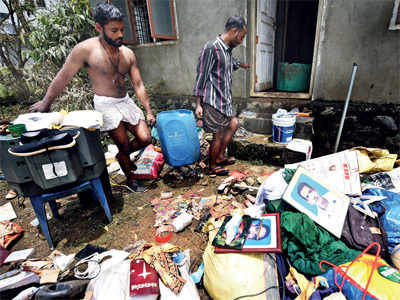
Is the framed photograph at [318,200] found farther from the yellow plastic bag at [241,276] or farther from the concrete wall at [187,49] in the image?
the concrete wall at [187,49]

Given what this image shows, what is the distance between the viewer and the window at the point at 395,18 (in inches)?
117

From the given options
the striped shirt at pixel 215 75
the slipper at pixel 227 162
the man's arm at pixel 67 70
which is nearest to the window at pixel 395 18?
the striped shirt at pixel 215 75

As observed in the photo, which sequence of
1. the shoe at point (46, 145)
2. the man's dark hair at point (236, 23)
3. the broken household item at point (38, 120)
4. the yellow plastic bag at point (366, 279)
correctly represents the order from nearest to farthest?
the yellow plastic bag at point (366, 279)
the shoe at point (46, 145)
the broken household item at point (38, 120)
the man's dark hair at point (236, 23)

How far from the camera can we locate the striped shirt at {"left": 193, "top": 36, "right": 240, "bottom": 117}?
2834 millimetres

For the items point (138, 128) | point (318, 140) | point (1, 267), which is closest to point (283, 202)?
point (138, 128)

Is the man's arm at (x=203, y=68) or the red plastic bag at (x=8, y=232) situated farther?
the man's arm at (x=203, y=68)

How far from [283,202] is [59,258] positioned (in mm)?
2223

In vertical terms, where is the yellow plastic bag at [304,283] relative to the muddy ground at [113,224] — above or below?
above

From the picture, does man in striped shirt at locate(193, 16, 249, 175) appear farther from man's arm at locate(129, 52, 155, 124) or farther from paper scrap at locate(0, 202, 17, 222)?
paper scrap at locate(0, 202, 17, 222)

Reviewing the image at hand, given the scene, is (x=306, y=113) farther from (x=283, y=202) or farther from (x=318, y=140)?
(x=283, y=202)

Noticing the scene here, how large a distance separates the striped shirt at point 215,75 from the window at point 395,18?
2317mm

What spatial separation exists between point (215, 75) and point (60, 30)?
4.32 meters

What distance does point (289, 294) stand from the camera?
5.25 ft

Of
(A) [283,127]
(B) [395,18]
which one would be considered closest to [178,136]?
(A) [283,127]
